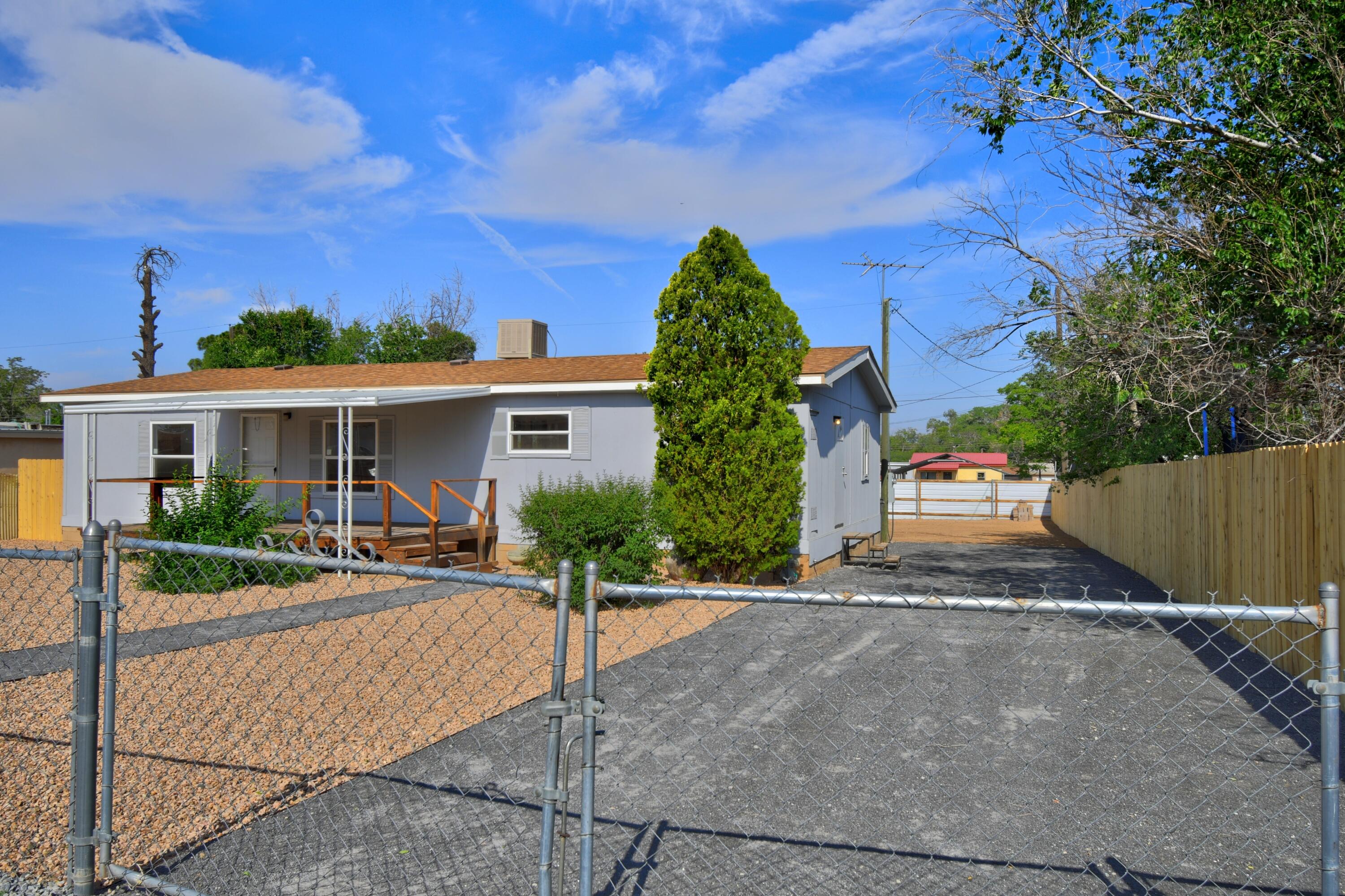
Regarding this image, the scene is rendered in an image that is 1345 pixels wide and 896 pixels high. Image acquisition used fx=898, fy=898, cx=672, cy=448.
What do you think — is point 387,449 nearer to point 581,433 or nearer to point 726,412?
point 581,433

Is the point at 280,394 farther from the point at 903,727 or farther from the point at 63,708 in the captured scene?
the point at 903,727

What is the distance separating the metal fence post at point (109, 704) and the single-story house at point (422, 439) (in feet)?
30.9

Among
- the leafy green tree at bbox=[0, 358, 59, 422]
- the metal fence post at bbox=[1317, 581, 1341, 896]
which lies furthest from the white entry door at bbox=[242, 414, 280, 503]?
the leafy green tree at bbox=[0, 358, 59, 422]

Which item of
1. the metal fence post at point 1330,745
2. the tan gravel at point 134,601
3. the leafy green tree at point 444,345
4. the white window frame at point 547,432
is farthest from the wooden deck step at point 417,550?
the leafy green tree at point 444,345

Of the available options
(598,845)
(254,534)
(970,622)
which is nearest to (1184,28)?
(970,622)

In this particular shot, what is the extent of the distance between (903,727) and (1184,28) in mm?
7040

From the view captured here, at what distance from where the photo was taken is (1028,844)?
4082 millimetres

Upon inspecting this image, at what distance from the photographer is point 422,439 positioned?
15.6 m

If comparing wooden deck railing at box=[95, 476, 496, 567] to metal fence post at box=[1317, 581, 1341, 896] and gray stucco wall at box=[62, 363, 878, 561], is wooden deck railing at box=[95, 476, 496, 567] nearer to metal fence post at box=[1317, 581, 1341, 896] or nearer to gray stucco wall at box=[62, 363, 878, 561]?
gray stucco wall at box=[62, 363, 878, 561]

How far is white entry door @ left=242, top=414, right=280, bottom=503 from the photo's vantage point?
54.1ft

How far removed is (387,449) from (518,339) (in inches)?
170

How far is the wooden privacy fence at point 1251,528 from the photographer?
21.2 feet

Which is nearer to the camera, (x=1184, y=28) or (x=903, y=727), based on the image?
(x=903, y=727)

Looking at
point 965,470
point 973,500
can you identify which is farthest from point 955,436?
point 973,500
